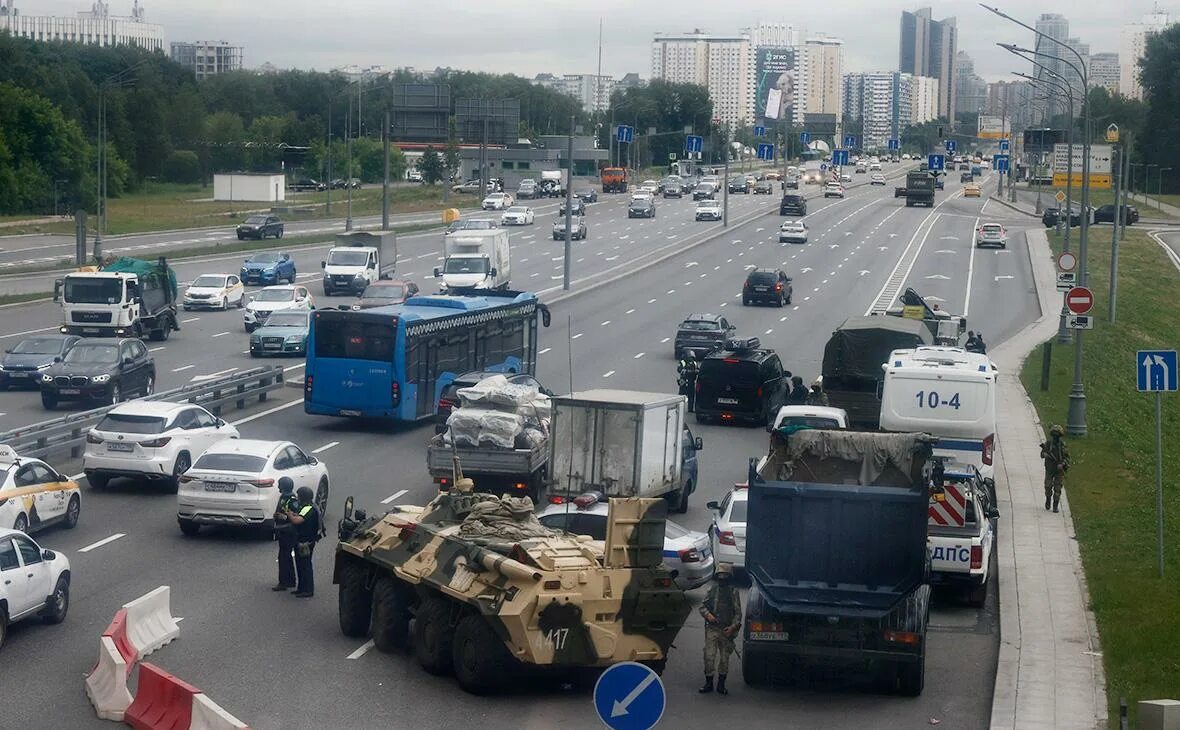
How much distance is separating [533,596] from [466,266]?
43654 millimetres

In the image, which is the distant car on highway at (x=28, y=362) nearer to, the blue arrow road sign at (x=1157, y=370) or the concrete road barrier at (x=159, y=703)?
the concrete road barrier at (x=159, y=703)

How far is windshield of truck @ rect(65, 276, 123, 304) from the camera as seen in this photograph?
4231cm

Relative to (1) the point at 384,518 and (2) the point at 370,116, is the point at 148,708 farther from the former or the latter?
(2) the point at 370,116

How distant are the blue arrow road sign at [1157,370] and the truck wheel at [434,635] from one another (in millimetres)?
10022

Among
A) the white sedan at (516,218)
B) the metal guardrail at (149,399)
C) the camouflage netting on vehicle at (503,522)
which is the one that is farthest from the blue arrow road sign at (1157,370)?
the white sedan at (516,218)

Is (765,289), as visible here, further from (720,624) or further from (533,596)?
(533,596)

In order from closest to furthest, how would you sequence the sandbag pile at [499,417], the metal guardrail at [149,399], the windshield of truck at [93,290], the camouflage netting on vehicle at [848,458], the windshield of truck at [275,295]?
the camouflage netting on vehicle at [848,458] → the sandbag pile at [499,417] → the metal guardrail at [149,399] → the windshield of truck at [93,290] → the windshield of truck at [275,295]

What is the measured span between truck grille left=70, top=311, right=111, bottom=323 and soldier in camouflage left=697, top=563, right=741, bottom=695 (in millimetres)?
31358

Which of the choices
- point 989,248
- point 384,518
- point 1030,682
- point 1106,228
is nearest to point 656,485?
point 384,518

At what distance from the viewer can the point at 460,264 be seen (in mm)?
57188

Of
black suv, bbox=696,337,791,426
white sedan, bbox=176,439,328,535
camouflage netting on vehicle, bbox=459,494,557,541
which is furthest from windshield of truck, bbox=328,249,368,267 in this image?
camouflage netting on vehicle, bbox=459,494,557,541

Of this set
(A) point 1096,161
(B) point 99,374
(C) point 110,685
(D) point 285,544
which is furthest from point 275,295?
(A) point 1096,161

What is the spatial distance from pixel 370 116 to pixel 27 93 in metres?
67.0

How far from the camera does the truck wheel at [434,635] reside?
49.2 ft
